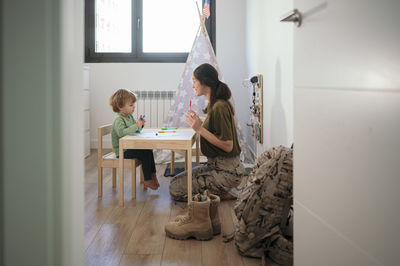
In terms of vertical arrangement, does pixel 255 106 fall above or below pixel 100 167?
above

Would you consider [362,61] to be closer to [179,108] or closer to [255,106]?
[255,106]

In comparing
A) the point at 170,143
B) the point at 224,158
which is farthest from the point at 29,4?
the point at 224,158

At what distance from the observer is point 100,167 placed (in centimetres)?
285

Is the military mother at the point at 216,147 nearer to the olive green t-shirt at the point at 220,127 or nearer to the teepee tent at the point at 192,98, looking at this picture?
the olive green t-shirt at the point at 220,127

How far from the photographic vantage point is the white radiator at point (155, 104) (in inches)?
203

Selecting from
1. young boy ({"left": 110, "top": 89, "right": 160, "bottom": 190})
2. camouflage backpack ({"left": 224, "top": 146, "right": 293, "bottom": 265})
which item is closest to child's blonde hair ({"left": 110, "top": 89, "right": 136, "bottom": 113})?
young boy ({"left": 110, "top": 89, "right": 160, "bottom": 190})

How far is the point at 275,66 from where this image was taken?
2.90 meters

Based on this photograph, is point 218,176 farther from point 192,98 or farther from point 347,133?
point 347,133

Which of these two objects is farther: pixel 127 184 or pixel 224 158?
pixel 127 184

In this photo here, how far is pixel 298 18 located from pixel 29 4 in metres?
0.64

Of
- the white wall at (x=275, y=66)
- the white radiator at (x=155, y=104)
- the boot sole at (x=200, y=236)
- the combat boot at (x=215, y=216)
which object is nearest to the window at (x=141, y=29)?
the white radiator at (x=155, y=104)

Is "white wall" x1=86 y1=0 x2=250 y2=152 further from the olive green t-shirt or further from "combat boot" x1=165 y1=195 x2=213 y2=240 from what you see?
"combat boot" x1=165 y1=195 x2=213 y2=240

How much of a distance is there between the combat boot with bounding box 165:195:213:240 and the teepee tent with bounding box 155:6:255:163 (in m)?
2.20

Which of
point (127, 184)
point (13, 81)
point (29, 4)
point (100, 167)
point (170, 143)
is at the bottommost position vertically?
point (127, 184)
